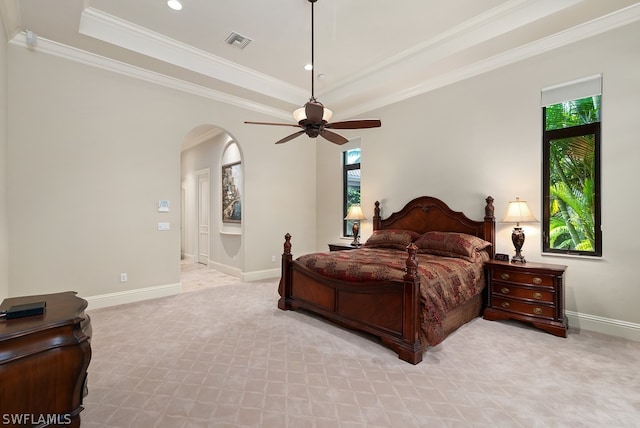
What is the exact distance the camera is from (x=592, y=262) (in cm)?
314

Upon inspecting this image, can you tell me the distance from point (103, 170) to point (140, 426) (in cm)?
337

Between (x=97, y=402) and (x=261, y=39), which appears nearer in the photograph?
(x=97, y=402)

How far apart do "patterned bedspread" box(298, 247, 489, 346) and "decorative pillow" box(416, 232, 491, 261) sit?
0.30 feet

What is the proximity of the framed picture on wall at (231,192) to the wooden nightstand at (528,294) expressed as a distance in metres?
4.48

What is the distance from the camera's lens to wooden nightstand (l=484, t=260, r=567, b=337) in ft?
9.79

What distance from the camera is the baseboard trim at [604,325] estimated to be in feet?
9.50

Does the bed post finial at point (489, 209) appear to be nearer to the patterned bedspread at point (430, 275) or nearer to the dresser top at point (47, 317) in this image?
the patterned bedspread at point (430, 275)

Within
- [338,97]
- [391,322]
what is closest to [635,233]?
[391,322]

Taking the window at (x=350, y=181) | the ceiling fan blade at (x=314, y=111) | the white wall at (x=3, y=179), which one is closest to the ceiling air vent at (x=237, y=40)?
the ceiling fan blade at (x=314, y=111)

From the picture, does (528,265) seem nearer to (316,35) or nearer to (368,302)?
(368,302)

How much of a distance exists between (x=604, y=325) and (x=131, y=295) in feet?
18.7

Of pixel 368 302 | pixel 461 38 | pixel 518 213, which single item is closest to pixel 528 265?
pixel 518 213

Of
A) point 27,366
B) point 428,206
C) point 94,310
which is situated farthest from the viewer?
point 428,206

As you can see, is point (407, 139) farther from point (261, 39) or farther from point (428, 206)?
point (261, 39)
